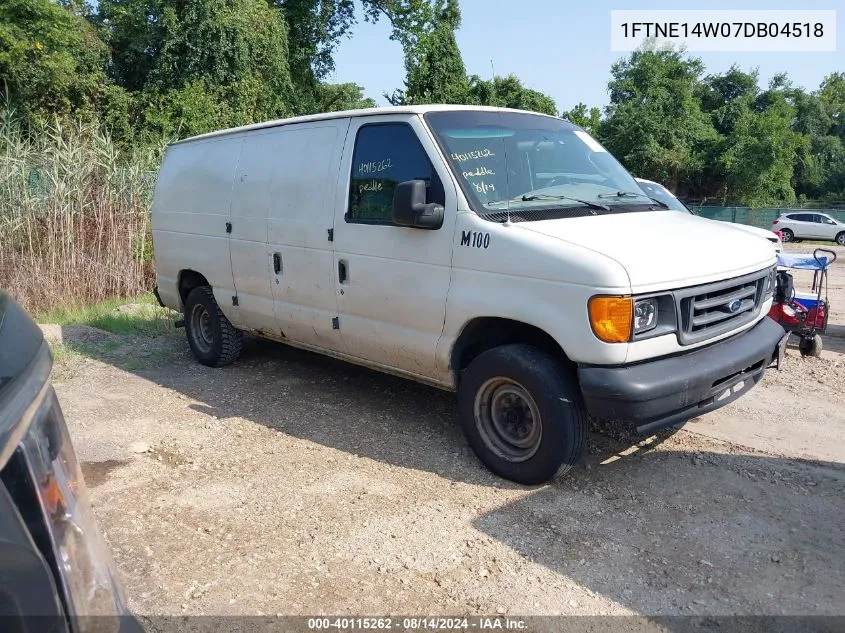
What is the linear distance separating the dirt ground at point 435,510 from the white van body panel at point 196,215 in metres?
1.27

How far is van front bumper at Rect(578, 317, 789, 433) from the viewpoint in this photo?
370 cm

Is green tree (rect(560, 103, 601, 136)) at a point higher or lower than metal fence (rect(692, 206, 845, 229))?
higher

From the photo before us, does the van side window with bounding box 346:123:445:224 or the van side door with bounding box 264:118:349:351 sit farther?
the van side door with bounding box 264:118:349:351

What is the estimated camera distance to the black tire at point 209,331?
6.76m

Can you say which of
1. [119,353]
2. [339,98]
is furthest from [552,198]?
[339,98]

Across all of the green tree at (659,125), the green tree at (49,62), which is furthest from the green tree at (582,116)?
the green tree at (49,62)

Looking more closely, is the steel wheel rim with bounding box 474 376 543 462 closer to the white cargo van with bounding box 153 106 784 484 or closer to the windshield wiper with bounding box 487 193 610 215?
the white cargo van with bounding box 153 106 784 484

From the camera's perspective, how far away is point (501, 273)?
412 centimetres

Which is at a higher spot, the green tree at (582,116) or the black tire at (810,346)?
the green tree at (582,116)

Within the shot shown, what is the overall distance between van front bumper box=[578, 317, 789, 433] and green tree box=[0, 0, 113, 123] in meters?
17.5

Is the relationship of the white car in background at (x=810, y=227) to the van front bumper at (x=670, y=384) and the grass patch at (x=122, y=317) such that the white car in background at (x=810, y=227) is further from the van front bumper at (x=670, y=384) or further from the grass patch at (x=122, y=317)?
the van front bumper at (x=670, y=384)

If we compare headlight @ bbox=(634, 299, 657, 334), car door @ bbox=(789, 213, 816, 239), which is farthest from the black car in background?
car door @ bbox=(789, 213, 816, 239)

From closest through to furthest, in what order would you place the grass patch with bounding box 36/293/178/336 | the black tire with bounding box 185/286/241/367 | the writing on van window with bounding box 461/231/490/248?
the writing on van window with bounding box 461/231/490/248, the black tire with bounding box 185/286/241/367, the grass patch with bounding box 36/293/178/336

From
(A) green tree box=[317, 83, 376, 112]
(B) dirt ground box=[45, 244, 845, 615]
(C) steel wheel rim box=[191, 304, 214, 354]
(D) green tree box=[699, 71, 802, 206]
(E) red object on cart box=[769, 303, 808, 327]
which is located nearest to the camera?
(B) dirt ground box=[45, 244, 845, 615]
